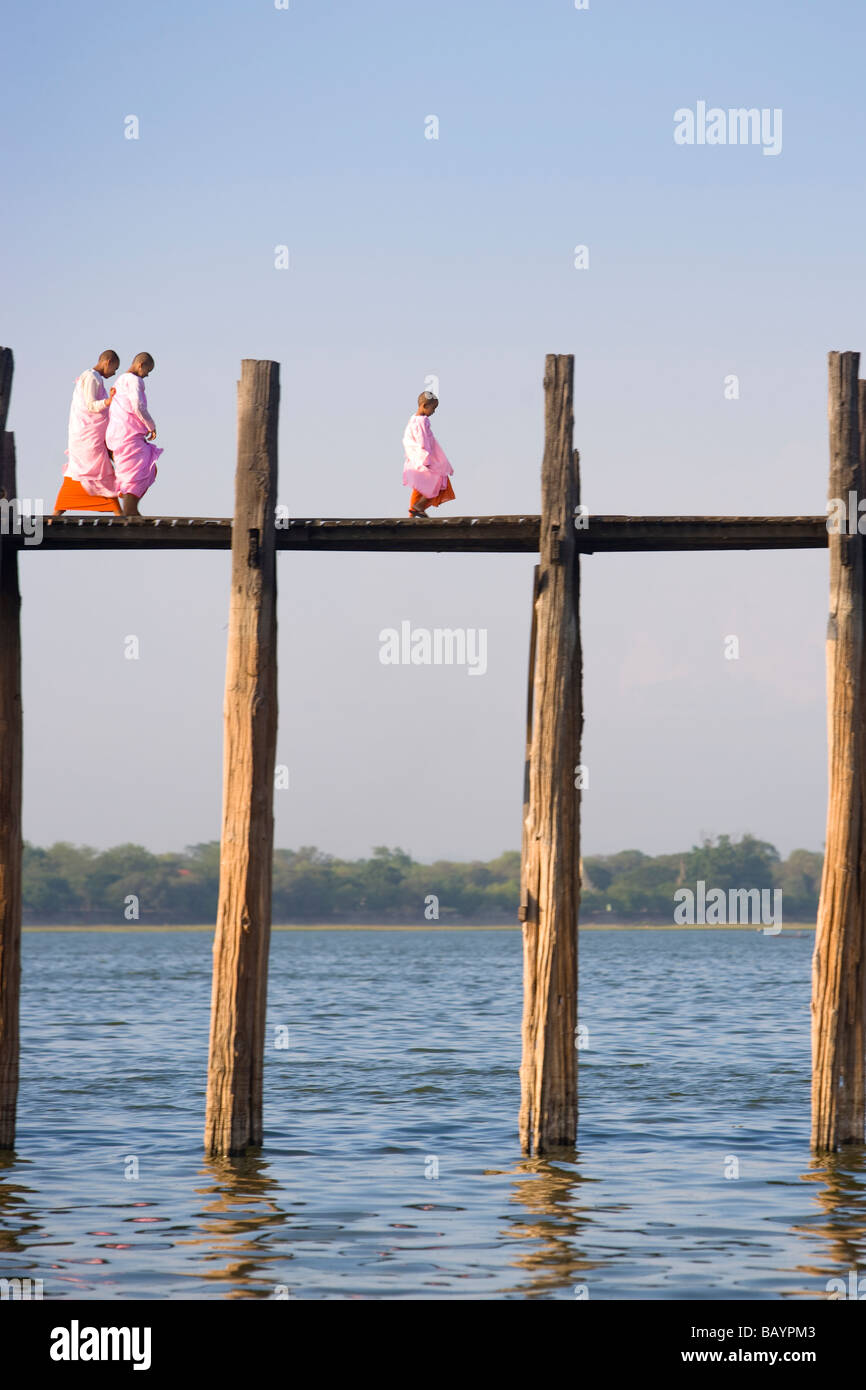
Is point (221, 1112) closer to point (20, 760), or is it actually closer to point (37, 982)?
point (20, 760)

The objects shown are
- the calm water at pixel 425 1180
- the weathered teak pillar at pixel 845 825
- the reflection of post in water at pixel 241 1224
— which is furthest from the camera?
the weathered teak pillar at pixel 845 825

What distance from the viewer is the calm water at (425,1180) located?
1034 centimetres

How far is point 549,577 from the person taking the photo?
1251 centimetres

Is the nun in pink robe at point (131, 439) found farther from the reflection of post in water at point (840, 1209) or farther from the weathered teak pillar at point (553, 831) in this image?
the reflection of post in water at point (840, 1209)

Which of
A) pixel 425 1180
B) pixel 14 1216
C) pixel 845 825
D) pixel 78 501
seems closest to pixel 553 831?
pixel 845 825

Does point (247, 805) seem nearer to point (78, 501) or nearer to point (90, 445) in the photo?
point (78, 501)

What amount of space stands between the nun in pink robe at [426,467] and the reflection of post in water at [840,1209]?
594 cm

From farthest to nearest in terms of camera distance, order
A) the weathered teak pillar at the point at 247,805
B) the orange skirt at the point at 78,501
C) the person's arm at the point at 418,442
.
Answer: the person's arm at the point at 418,442, the orange skirt at the point at 78,501, the weathered teak pillar at the point at 247,805

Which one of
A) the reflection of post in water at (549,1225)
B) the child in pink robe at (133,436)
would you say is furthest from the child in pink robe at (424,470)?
the reflection of post in water at (549,1225)

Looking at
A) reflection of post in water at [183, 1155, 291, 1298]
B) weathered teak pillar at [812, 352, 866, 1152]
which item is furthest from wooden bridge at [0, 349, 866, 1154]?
reflection of post in water at [183, 1155, 291, 1298]

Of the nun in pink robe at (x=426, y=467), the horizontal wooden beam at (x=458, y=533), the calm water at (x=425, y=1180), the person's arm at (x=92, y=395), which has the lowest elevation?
the calm water at (x=425, y=1180)

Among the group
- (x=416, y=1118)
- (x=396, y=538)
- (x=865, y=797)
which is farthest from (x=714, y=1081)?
(x=396, y=538)

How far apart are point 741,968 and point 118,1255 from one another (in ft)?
175

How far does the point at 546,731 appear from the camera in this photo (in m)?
12.5
